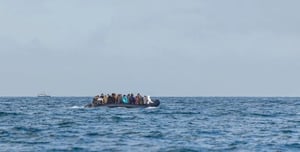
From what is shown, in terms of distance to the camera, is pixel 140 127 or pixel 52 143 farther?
pixel 140 127

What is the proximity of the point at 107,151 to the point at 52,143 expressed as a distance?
17.0 ft

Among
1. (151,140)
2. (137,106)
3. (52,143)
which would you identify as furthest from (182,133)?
(137,106)

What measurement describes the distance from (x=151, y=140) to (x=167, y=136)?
2.97m

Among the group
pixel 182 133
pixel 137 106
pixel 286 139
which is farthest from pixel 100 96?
pixel 286 139

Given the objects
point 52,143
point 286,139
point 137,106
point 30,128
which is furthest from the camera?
point 137,106

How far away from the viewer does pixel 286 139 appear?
42312 millimetres

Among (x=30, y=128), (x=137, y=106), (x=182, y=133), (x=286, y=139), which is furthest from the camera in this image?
(x=137, y=106)

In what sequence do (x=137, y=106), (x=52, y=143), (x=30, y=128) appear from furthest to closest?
(x=137, y=106) < (x=30, y=128) < (x=52, y=143)

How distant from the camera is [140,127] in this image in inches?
2019

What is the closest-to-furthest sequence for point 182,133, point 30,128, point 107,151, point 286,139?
point 107,151 → point 286,139 → point 182,133 → point 30,128

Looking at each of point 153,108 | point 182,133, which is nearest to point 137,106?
point 153,108

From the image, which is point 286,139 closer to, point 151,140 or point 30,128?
point 151,140

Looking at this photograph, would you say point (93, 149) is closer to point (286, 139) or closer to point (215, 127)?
point (286, 139)

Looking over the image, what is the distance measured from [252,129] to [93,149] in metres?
18.4
